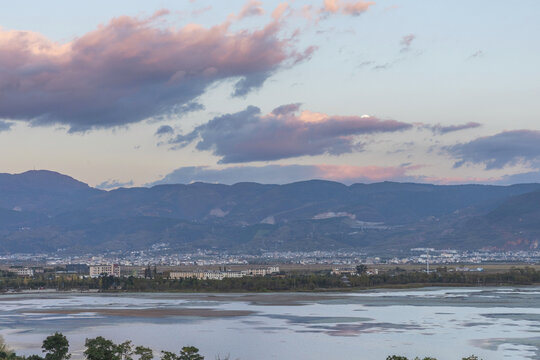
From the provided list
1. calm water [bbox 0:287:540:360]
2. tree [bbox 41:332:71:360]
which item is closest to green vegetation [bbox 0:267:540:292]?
calm water [bbox 0:287:540:360]

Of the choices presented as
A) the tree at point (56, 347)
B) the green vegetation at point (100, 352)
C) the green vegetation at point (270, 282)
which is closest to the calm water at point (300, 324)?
the tree at point (56, 347)

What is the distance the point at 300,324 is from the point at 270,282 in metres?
69.6

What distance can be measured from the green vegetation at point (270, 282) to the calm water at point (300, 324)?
22771 millimetres

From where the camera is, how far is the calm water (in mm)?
72500

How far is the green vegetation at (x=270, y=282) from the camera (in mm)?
160500

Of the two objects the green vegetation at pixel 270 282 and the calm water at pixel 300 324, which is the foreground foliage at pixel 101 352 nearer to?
the calm water at pixel 300 324

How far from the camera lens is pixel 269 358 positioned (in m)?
68.5

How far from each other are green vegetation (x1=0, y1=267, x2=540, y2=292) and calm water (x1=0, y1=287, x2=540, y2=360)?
22771 millimetres

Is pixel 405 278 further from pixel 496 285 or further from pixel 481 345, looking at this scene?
pixel 481 345

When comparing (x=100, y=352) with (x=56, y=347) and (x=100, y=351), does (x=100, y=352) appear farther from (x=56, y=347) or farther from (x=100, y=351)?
(x=56, y=347)

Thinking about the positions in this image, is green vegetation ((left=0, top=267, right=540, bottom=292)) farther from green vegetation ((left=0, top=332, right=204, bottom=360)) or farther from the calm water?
green vegetation ((left=0, top=332, right=204, bottom=360))

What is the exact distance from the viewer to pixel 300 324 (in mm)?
91812

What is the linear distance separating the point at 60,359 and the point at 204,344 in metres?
21.7

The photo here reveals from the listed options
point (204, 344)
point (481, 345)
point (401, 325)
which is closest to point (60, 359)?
point (204, 344)
